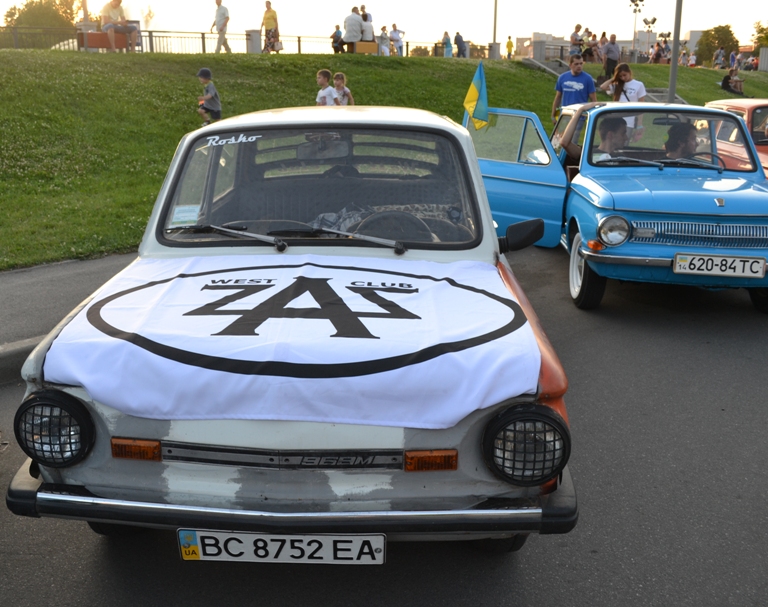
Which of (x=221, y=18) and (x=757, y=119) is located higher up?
(x=221, y=18)

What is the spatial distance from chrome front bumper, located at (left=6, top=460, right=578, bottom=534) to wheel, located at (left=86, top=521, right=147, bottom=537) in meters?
0.49

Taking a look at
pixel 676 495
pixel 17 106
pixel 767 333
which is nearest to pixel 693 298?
pixel 767 333

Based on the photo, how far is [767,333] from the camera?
6145 millimetres

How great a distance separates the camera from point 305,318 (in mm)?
2709

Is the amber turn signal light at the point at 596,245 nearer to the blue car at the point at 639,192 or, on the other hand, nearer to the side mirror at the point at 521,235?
the blue car at the point at 639,192

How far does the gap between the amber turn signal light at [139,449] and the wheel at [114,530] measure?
2.13 ft

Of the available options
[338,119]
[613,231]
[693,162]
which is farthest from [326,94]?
[338,119]

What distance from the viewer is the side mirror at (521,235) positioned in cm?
391

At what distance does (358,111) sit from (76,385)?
7.37ft

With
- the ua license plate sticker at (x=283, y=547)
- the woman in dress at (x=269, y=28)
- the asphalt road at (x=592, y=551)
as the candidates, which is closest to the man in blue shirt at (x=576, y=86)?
the asphalt road at (x=592, y=551)

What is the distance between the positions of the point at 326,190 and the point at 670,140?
470 cm

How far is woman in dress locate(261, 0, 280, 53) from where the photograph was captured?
27219mm

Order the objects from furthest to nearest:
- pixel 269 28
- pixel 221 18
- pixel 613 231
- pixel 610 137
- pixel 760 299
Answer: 1. pixel 269 28
2. pixel 221 18
3. pixel 610 137
4. pixel 760 299
5. pixel 613 231

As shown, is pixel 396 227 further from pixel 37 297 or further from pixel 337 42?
pixel 337 42
